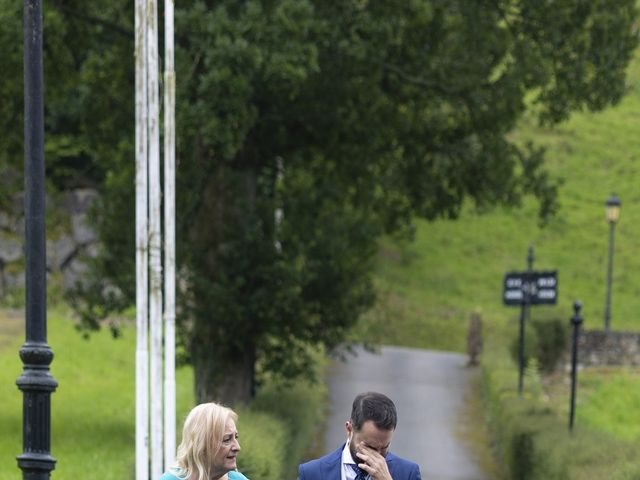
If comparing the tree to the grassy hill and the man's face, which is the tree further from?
the grassy hill

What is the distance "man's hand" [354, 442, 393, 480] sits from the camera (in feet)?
20.9

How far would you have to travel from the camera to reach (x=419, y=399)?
99.5ft

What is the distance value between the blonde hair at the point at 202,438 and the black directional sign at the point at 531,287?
812 inches

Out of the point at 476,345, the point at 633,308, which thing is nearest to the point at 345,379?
the point at 476,345

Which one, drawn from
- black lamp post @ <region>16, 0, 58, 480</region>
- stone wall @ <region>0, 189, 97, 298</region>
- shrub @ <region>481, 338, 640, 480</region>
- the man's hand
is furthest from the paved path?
the man's hand

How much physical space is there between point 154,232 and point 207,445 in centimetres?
1072

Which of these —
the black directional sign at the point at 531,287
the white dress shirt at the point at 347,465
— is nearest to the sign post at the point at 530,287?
the black directional sign at the point at 531,287

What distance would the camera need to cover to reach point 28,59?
9.32 m

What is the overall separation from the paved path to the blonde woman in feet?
52.6

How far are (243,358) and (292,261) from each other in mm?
1986

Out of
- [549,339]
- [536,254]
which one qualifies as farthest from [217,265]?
[536,254]

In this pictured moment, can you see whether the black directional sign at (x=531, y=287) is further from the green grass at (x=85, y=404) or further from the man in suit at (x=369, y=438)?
the man in suit at (x=369, y=438)

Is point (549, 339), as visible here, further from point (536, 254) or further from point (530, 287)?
point (536, 254)

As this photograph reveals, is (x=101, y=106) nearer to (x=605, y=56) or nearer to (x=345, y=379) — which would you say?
(x=605, y=56)
